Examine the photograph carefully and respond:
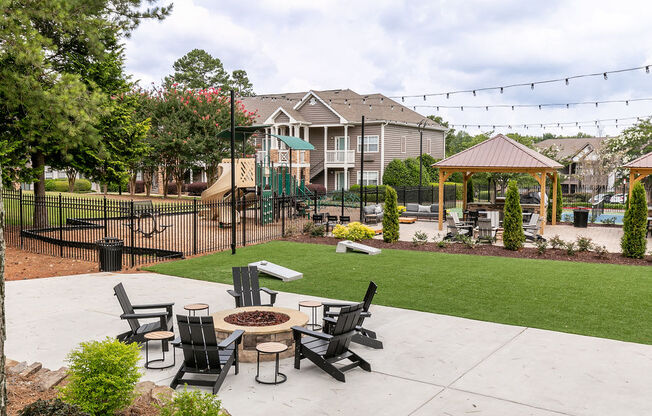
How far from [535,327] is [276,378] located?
14.7 feet

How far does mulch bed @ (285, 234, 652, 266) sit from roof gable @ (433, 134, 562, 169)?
659 centimetres

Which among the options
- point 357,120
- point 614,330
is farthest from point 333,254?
point 357,120

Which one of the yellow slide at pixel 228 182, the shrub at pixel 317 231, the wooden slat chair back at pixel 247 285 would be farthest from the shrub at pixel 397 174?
the wooden slat chair back at pixel 247 285

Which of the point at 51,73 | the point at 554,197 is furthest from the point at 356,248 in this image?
the point at 554,197

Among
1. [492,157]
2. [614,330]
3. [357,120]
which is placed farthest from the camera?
[357,120]

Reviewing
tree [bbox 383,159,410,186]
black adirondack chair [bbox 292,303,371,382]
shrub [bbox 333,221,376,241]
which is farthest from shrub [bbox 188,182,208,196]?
black adirondack chair [bbox 292,303,371,382]

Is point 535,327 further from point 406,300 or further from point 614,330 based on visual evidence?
point 406,300

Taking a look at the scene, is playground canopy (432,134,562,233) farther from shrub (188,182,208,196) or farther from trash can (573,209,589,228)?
shrub (188,182,208,196)

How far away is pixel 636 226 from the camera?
50.8 feet

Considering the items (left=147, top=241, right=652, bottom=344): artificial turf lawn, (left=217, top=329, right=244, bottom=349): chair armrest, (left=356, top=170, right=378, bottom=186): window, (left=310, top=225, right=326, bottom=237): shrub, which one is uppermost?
(left=356, top=170, right=378, bottom=186): window

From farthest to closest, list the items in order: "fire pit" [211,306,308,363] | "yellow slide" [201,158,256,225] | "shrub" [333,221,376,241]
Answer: "yellow slide" [201,158,256,225], "shrub" [333,221,376,241], "fire pit" [211,306,308,363]

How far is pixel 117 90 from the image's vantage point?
21156mm

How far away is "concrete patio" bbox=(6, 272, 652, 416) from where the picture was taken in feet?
18.5

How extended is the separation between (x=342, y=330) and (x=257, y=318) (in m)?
1.71
